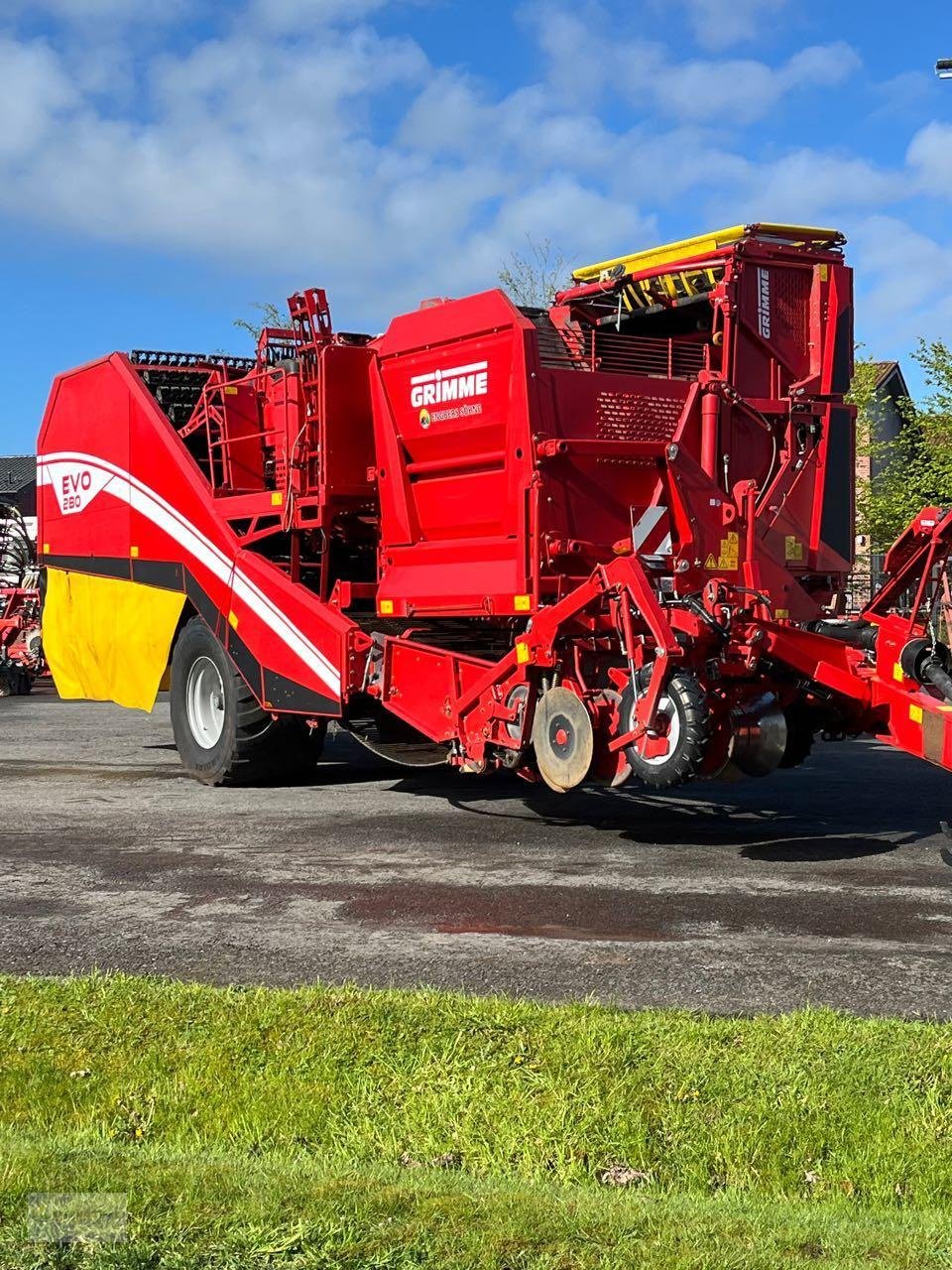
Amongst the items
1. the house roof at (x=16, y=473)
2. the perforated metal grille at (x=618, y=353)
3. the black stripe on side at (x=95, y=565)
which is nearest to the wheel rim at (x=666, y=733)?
the perforated metal grille at (x=618, y=353)

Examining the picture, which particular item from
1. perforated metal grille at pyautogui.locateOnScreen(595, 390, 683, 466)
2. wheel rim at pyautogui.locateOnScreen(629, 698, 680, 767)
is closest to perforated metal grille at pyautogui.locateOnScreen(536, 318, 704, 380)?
perforated metal grille at pyautogui.locateOnScreen(595, 390, 683, 466)

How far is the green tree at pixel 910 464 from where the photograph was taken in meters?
29.1

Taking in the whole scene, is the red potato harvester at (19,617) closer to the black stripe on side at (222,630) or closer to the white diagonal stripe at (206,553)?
the white diagonal stripe at (206,553)

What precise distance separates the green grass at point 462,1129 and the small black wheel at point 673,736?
2.53 meters

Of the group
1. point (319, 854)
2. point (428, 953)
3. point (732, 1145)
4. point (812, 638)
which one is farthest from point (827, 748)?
point (732, 1145)

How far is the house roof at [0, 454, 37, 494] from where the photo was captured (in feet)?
236

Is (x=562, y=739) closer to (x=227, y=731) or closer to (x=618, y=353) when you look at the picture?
(x=618, y=353)

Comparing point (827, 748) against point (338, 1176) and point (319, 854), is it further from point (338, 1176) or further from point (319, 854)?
point (338, 1176)

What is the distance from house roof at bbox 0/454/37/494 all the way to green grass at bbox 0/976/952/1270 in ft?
224

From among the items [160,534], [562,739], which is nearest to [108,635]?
[160,534]

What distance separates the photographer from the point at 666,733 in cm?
752

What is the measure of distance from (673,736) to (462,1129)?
3.64m

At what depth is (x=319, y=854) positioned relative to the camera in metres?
8.26

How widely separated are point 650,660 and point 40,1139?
457cm
